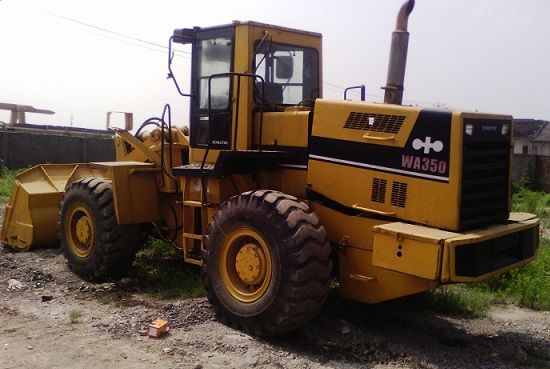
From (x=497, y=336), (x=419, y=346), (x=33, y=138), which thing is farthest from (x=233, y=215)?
(x=33, y=138)

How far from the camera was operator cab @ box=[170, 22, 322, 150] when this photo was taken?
6.44 meters

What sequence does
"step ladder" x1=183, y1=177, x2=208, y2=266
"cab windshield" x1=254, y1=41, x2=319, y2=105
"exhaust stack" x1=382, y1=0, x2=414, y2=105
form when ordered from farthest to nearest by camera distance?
"exhaust stack" x1=382, y1=0, x2=414, y2=105 < "step ladder" x1=183, y1=177, x2=208, y2=266 < "cab windshield" x1=254, y1=41, x2=319, y2=105

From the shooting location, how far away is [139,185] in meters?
7.48

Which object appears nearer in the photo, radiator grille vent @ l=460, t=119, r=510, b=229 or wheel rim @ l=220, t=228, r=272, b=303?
radiator grille vent @ l=460, t=119, r=510, b=229

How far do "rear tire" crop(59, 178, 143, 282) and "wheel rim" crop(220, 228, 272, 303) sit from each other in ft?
6.44

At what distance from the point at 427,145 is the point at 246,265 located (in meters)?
1.93

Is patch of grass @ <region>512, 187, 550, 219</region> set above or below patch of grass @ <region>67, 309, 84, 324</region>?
above

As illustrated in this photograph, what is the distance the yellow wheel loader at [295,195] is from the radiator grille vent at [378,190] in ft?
0.04

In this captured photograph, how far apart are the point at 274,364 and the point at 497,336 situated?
95.0 inches

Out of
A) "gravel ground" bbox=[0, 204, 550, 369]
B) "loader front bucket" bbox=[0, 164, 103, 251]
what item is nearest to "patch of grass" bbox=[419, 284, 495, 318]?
"gravel ground" bbox=[0, 204, 550, 369]

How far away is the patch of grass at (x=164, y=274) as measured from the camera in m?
6.95

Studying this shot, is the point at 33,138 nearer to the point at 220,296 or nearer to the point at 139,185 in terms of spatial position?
the point at 139,185

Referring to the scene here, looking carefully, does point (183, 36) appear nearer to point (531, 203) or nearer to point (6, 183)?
point (6, 183)

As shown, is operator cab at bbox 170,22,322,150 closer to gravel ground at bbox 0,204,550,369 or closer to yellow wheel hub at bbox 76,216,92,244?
yellow wheel hub at bbox 76,216,92,244
